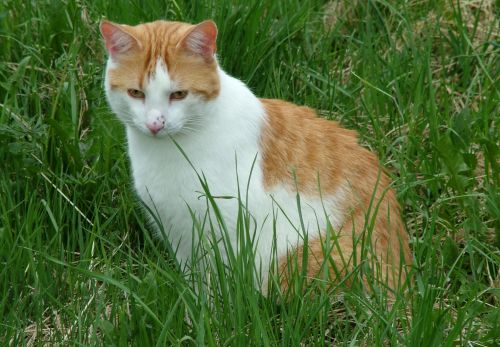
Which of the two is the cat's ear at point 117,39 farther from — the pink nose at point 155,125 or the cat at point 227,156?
the pink nose at point 155,125

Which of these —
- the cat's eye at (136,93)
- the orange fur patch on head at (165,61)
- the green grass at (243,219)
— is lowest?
the green grass at (243,219)

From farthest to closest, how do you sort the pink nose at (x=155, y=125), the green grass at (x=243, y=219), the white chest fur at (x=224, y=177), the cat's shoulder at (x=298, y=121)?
1. the cat's shoulder at (x=298, y=121)
2. the white chest fur at (x=224, y=177)
3. the pink nose at (x=155, y=125)
4. the green grass at (x=243, y=219)

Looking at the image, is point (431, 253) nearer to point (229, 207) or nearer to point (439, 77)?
point (229, 207)

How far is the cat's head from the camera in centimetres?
321

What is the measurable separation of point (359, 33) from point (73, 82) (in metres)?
1.47

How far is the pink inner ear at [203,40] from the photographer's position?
3.20m

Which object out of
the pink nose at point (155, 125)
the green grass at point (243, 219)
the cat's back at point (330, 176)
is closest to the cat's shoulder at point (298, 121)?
the cat's back at point (330, 176)

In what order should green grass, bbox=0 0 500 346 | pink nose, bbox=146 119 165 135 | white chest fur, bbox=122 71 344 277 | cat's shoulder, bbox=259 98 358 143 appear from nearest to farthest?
1. green grass, bbox=0 0 500 346
2. pink nose, bbox=146 119 165 135
3. white chest fur, bbox=122 71 344 277
4. cat's shoulder, bbox=259 98 358 143

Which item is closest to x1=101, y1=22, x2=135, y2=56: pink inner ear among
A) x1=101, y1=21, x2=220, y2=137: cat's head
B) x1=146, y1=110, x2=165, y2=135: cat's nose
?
x1=101, y1=21, x2=220, y2=137: cat's head

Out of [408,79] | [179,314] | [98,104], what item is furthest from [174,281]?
[408,79]

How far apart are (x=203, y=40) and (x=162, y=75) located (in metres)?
0.18

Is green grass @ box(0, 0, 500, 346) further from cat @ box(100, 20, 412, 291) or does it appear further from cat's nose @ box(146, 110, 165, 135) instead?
cat's nose @ box(146, 110, 165, 135)

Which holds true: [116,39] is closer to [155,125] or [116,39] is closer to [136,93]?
[136,93]

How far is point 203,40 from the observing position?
3.23 meters
